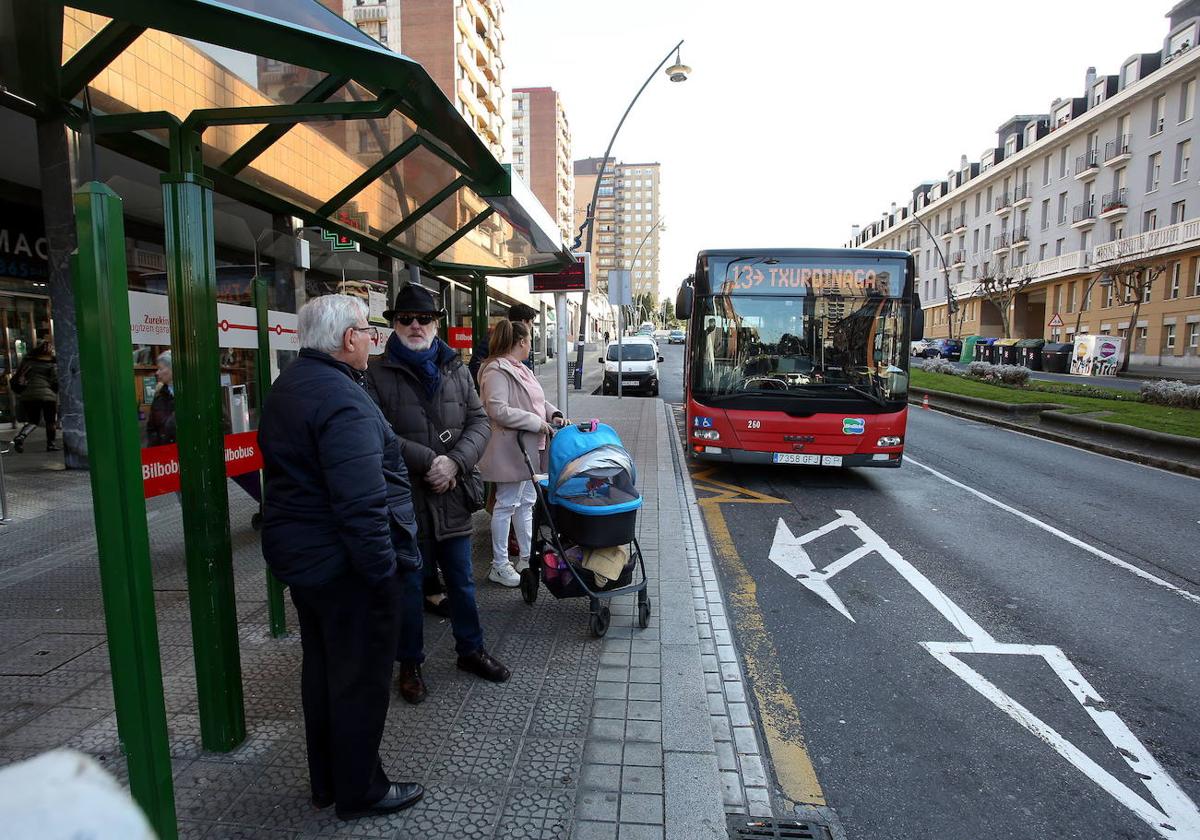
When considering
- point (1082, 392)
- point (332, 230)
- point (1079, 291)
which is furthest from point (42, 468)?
point (1079, 291)

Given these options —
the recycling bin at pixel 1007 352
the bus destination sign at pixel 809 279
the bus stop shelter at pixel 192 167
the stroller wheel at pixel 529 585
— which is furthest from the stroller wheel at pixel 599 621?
the recycling bin at pixel 1007 352

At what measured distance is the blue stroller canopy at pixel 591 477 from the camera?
404cm

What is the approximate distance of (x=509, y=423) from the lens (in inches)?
180

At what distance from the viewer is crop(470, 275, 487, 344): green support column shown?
8.16m

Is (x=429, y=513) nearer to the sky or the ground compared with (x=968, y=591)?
nearer to the sky

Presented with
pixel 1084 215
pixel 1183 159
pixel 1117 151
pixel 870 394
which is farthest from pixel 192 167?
pixel 1084 215

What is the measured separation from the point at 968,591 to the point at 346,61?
528cm

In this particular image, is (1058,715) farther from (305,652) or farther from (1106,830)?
(305,652)

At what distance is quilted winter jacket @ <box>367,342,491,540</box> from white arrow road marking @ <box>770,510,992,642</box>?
2888mm

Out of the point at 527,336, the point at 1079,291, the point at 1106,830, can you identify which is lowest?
the point at 1106,830

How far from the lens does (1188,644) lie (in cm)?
433

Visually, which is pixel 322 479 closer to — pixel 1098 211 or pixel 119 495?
pixel 119 495

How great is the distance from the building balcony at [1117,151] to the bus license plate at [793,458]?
48837 millimetres

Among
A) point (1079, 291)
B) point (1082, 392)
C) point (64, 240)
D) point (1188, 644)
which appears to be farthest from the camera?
point (1079, 291)
